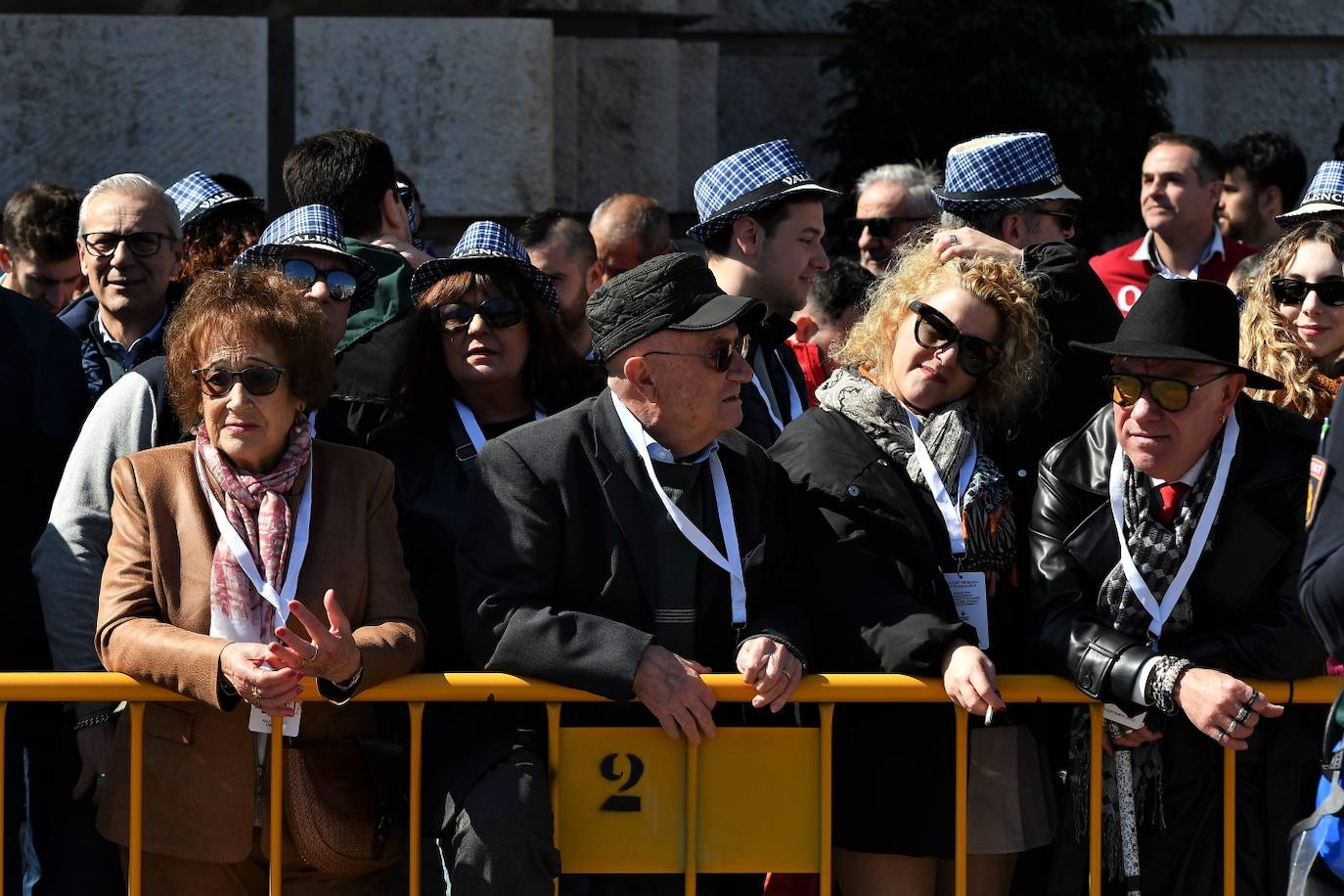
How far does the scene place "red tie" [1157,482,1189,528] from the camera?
3789mm

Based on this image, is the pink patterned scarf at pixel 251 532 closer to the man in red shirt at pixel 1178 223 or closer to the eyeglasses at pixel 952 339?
the eyeglasses at pixel 952 339

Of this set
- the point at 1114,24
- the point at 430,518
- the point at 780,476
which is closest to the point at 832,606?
the point at 780,476

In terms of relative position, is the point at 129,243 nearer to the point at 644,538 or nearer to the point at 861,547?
the point at 644,538

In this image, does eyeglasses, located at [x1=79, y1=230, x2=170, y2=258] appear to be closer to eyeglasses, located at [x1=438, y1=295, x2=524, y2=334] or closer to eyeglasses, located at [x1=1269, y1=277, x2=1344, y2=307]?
eyeglasses, located at [x1=438, y1=295, x2=524, y2=334]

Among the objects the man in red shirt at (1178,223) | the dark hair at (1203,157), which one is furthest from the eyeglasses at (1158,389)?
the dark hair at (1203,157)

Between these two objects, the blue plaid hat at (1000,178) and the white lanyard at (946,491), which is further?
the blue plaid hat at (1000,178)

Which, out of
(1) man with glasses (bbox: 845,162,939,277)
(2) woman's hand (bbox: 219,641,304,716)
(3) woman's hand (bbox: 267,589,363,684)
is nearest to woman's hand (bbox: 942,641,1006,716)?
(3) woman's hand (bbox: 267,589,363,684)

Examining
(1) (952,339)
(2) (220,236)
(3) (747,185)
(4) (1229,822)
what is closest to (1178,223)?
(3) (747,185)

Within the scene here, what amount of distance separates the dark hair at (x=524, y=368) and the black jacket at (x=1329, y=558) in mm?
1935

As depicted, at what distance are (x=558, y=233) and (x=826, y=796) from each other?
2952 millimetres

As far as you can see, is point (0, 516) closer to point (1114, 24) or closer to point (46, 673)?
point (46, 673)

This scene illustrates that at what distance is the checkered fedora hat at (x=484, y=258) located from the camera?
4.51 m

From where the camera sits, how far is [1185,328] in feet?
12.4

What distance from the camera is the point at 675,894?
375 centimetres
